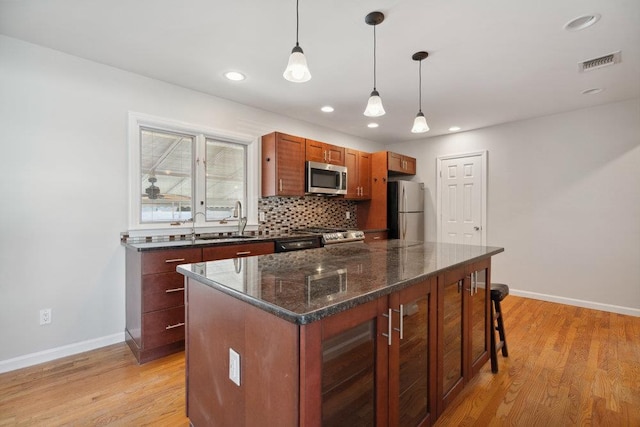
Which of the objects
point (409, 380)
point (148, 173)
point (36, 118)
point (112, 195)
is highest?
point (36, 118)

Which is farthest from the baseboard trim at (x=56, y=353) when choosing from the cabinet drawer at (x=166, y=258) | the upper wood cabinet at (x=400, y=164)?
the upper wood cabinet at (x=400, y=164)

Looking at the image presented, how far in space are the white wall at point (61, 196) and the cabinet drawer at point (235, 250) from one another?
84cm

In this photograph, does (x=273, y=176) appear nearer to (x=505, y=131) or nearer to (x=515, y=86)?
(x=515, y=86)

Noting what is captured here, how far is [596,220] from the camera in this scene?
3.71 meters

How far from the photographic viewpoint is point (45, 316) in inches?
95.0

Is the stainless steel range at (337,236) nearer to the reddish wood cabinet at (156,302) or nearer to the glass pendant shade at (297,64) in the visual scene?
the reddish wood cabinet at (156,302)

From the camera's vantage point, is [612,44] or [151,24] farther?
[612,44]

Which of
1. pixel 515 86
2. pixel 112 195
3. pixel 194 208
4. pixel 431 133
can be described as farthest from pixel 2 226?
pixel 431 133

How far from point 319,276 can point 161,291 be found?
1.73m

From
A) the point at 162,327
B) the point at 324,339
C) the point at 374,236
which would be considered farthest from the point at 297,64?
the point at 374,236

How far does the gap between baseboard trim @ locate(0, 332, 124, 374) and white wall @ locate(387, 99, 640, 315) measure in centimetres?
490

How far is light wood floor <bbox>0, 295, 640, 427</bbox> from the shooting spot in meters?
1.75

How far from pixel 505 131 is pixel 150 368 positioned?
5.14 m

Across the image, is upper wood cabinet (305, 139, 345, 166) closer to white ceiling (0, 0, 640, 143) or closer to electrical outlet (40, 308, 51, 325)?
white ceiling (0, 0, 640, 143)
